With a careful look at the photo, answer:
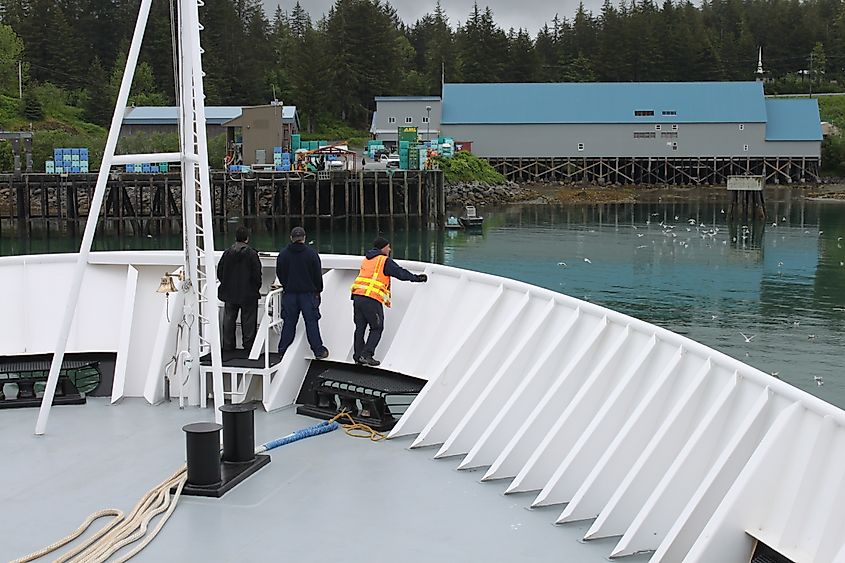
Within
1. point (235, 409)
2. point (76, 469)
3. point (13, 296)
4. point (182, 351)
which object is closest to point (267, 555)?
point (235, 409)

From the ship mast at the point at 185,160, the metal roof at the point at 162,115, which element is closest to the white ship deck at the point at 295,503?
the ship mast at the point at 185,160

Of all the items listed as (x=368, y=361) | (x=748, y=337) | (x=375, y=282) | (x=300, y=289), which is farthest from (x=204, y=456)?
(x=748, y=337)

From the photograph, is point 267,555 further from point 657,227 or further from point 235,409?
point 657,227

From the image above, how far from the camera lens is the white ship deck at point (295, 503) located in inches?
218

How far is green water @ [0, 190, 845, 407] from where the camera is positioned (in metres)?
24.5

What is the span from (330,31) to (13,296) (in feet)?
281

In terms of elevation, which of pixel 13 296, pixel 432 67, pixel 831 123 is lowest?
pixel 13 296

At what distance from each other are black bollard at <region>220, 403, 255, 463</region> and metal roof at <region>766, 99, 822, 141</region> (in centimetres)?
7543

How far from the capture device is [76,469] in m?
6.85

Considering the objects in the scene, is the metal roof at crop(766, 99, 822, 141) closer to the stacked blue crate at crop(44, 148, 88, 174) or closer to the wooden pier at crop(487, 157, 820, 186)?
the wooden pier at crop(487, 157, 820, 186)

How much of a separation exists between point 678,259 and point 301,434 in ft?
114

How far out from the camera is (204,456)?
6.27 m

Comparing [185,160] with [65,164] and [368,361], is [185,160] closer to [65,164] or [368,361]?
[368,361]

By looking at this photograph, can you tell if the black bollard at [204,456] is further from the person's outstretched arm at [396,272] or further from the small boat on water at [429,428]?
the person's outstretched arm at [396,272]
